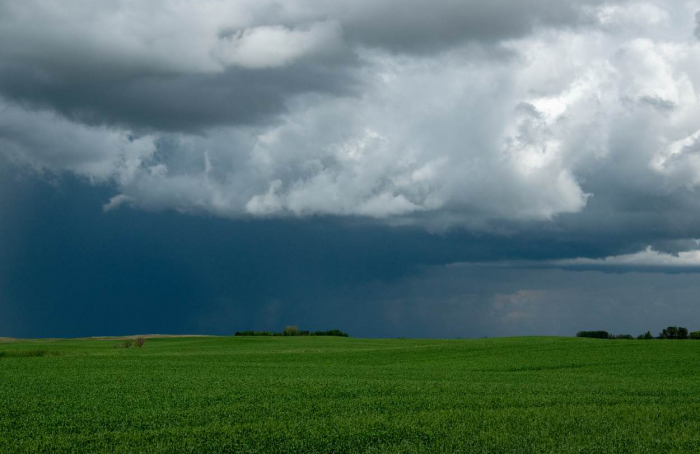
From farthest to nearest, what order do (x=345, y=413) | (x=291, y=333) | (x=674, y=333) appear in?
1. (x=291, y=333)
2. (x=674, y=333)
3. (x=345, y=413)

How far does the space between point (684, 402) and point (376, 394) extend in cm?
803

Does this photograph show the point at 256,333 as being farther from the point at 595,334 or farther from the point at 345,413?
the point at 345,413

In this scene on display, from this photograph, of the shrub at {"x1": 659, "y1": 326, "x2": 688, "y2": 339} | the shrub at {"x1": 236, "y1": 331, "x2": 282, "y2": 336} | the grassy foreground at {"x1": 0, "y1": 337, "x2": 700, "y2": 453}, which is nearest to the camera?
the grassy foreground at {"x1": 0, "y1": 337, "x2": 700, "y2": 453}

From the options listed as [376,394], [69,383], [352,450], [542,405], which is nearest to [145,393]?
[69,383]

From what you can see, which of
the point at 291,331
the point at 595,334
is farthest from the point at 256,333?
the point at 595,334

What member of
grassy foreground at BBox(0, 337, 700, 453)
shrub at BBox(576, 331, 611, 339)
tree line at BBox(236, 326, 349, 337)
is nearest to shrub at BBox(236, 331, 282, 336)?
tree line at BBox(236, 326, 349, 337)

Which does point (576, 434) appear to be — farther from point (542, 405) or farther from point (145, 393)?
point (145, 393)

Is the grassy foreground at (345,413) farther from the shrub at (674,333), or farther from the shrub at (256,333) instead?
the shrub at (256,333)

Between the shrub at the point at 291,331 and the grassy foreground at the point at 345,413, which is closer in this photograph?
the grassy foreground at the point at 345,413

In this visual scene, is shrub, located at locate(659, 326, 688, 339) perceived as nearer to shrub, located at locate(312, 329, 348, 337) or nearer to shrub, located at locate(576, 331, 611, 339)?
shrub, located at locate(576, 331, 611, 339)

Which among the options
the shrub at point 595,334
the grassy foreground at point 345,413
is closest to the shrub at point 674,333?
the shrub at point 595,334

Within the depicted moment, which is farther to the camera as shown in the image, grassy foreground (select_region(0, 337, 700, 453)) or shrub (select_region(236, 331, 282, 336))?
shrub (select_region(236, 331, 282, 336))

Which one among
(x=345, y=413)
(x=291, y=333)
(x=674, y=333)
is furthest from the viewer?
(x=291, y=333)

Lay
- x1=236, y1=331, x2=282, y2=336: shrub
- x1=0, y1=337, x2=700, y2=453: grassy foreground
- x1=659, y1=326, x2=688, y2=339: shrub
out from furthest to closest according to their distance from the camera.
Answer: x1=236, y1=331, x2=282, y2=336: shrub, x1=659, y1=326, x2=688, y2=339: shrub, x1=0, y1=337, x2=700, y2=453: grassy foreground
